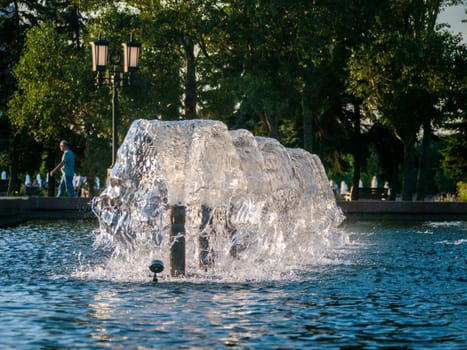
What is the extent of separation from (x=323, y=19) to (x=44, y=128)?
47.5 feet

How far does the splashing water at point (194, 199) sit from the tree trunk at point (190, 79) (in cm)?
3003

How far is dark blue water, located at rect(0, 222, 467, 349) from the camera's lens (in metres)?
8.12

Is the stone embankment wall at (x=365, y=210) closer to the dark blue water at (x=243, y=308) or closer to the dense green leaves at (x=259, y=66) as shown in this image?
the dense green leaves at (x=259, y=66)

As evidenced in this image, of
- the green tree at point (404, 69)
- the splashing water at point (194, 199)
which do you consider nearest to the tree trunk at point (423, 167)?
the green tree at point (404, 69)

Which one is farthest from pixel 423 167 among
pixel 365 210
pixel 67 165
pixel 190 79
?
pixel 67 165

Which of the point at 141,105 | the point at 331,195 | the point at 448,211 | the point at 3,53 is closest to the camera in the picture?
the point at 331,195

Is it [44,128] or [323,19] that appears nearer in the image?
[323,19]

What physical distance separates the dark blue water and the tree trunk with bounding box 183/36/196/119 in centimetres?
3072

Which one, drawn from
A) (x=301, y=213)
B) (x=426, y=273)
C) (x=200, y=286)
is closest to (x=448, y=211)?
(x=301, y=213)

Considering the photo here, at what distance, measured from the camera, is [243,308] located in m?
9.99

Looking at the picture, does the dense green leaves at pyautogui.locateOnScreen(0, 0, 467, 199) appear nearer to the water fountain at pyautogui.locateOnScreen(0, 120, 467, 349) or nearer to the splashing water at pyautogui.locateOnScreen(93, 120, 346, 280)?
the water fountain at pyautogui.locateOnScreen(0, 120, 467, 349)

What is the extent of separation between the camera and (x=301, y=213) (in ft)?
73.3

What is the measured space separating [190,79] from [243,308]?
3711cm

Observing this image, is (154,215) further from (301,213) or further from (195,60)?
(195,60)
